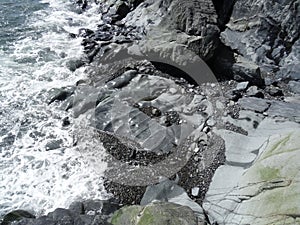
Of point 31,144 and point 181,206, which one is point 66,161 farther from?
point 181,206

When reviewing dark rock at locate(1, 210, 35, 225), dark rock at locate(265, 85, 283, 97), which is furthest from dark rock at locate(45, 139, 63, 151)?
dark rock at locate(265, 85, 283, 97)

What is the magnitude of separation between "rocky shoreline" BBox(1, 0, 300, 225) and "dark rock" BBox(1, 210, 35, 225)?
0.12ft

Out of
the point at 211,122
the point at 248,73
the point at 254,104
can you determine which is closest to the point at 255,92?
the point at 254,104

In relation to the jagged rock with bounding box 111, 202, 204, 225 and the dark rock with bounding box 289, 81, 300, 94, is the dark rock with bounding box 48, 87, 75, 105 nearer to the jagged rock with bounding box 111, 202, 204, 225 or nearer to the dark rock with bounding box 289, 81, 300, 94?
the jagged rock with bounding box 111, 202, 204, 225

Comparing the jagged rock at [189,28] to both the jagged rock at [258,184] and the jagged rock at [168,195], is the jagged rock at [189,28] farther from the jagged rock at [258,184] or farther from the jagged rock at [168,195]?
the jagged rock at [168,195]

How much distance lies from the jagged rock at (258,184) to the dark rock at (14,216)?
16.3 feet

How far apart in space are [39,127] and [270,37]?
427 inches

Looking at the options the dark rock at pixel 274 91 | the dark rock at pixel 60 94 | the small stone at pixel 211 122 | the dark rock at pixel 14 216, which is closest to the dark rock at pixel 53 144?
the dark rock at pixel 60 94

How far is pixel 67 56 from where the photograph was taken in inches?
766

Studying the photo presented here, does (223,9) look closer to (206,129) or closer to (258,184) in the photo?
(206,129)

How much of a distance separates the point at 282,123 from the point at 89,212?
7.15 metres

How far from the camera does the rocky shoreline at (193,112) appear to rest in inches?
404

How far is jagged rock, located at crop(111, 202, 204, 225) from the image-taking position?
9.58 meters

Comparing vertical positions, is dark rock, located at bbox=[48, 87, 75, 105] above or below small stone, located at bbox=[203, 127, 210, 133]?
below
